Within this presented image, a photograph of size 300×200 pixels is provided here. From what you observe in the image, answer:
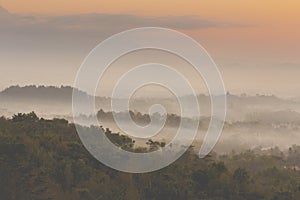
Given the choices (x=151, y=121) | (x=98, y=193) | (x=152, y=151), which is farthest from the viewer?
(x=151, y=121)

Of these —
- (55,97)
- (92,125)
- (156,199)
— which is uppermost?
(55,97)

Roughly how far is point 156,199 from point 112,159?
18.4 ft

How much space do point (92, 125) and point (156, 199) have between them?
70.1ft

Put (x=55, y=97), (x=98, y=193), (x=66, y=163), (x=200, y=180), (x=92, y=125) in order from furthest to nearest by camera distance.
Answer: (x=55, y=97)
(x=92, y=125)
(x=200, y=180)
(x=66, y=163)
(x=98, y=193)

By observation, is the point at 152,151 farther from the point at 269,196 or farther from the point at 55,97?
the point at 55,97

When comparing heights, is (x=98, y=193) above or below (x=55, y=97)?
A: below

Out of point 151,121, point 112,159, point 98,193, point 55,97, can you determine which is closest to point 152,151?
point 112,159

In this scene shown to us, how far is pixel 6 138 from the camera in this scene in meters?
32.9

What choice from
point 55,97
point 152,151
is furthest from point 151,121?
point 55,97

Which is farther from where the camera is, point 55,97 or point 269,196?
point 55,97

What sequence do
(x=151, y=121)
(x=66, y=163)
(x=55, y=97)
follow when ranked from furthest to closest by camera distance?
1. (x=55, y=97)
2. (x=151, y=121)
3. (x=66, y=163)

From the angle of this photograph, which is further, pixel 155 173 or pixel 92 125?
pixel 92 125

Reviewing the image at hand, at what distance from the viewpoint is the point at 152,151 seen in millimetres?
40375

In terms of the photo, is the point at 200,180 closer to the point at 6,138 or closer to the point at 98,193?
the point at 98,193
